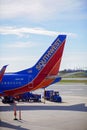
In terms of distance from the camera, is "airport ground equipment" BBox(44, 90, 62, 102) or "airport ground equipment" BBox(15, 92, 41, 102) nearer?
"airport ground equipment" BBox(44, 90, 62, 102)

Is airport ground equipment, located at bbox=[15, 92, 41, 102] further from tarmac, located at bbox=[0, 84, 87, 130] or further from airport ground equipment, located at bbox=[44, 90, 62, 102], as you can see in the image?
tarmac, located at bbox=[0, 84, 87, 130]

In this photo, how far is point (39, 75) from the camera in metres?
27.8

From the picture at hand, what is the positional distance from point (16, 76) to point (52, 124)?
11.9m

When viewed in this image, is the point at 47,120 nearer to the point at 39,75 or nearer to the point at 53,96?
the point at 39,75

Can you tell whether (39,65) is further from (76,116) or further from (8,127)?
(8,127)

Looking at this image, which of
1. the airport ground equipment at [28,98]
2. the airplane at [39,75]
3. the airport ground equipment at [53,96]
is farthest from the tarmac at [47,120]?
the airport ground equipment at [28,98]

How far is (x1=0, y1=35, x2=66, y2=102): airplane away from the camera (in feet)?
90.5

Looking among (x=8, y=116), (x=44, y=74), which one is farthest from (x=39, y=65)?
(x=8, y=116)

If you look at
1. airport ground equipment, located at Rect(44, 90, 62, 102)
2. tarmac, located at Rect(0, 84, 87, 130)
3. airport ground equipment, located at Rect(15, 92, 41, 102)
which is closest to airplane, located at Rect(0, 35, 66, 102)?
airport ground equipment, located at Rect(44, 90, 62, 102)

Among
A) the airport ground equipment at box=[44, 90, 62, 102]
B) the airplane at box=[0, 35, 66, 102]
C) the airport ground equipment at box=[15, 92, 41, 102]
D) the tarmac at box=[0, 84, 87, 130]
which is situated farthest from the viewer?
the airport ground equipment at box=[15, 92, 41, 102]

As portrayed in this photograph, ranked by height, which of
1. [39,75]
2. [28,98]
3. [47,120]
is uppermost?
[39,75]

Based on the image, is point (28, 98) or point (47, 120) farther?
point (28, 98)

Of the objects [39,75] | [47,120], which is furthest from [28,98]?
[47,120]

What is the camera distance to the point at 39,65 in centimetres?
2827
